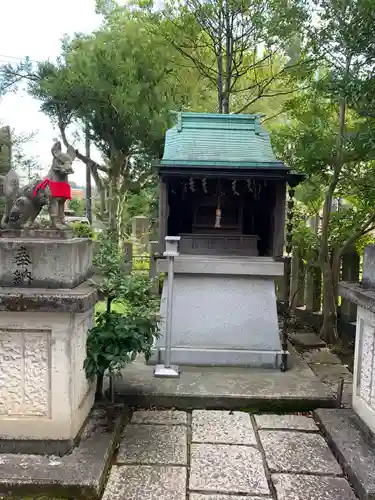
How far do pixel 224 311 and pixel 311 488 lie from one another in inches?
141

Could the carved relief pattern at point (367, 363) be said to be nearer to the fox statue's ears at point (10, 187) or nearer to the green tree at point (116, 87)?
the fox statue's ears at point (10, 187)

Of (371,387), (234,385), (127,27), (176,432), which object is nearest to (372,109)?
(371,387)

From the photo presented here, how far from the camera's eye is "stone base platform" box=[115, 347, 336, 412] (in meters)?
5.31

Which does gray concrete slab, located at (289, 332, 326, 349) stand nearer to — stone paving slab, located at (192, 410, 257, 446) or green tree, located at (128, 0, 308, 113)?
stone paving slab, located at (192, 410, 257, 446)

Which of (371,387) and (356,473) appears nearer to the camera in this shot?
(356,473)

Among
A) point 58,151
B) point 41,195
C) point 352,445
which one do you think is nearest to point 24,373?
point 41,195

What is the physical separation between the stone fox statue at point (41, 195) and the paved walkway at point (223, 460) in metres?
2.54

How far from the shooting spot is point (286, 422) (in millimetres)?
4992

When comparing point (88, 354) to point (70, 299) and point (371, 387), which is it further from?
point (371, 387)

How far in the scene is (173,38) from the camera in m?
11.1

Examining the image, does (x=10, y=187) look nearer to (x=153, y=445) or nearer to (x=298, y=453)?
(x=153, y=445)

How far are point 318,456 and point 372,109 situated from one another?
503cm

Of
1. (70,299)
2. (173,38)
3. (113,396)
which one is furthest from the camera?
(173,38)

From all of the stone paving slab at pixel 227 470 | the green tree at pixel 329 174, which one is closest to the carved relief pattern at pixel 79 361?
the stone paving slab at pixel 227 470
